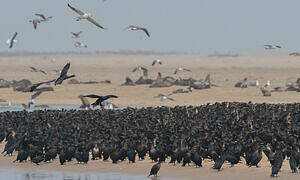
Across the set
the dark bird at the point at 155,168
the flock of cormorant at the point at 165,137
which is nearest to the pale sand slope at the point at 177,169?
the flock of cormorant at the point at 165,137

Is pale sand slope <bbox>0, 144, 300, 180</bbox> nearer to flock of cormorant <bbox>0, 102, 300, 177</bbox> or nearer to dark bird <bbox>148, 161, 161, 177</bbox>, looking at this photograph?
flock of cormorant <bbox>0, 102, 300, 177</bbox>

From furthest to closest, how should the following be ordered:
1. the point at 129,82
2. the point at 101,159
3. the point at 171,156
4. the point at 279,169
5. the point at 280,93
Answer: the point at 129,82, the point at 280,93, the point at 101,159, the point at 171,156, the point at 279,169

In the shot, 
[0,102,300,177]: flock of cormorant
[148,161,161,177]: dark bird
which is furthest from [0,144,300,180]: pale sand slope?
[148,161,161,177]: dark bird

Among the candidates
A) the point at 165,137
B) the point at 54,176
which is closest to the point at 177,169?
the point at 165,137

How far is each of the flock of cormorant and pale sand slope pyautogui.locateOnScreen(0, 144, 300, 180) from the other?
7.9 inches

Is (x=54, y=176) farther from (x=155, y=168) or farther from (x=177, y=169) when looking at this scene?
(x=177, y=169)

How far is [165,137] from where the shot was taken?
2444cm

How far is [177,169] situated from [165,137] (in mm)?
1793

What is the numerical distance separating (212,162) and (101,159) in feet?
12.6

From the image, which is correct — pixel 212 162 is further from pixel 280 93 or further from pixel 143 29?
pixel 280 93

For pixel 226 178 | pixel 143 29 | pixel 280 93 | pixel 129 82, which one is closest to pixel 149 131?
pixel 143 29

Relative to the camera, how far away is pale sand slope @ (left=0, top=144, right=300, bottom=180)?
70.8 ft

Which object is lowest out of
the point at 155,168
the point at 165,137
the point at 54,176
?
the point at 54,176

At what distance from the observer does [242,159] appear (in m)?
24.4
